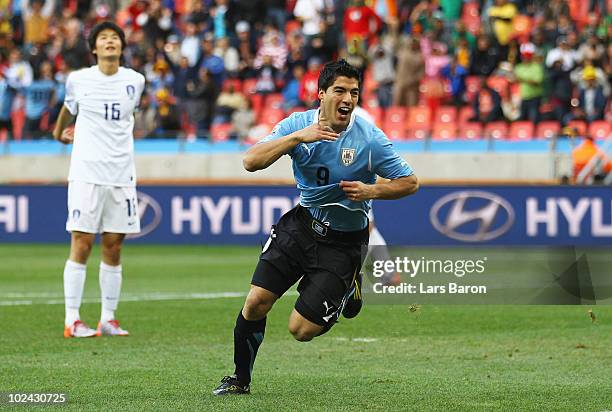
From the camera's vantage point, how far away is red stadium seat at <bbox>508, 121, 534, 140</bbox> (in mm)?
23953

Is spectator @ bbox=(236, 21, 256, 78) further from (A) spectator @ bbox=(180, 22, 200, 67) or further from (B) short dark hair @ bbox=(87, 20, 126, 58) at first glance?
(B) short dark hair @ bbox=(87, 20, 126, 58)

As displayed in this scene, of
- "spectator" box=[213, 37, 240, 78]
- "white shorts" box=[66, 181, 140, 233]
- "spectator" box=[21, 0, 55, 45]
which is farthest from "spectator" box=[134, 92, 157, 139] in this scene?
"white shorts" box=[66, 181, 140, 233]

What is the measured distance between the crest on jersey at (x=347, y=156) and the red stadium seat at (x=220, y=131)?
698 inches

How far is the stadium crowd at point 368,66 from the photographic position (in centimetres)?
2406

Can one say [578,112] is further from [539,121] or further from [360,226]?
[360,226]

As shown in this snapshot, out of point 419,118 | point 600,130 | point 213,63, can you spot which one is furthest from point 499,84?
point 213,63

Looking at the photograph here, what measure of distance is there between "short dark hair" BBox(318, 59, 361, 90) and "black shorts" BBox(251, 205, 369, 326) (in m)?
0.85

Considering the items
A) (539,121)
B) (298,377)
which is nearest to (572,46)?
(539,121)

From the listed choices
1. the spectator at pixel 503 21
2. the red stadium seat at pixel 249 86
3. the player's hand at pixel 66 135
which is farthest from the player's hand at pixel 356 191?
the red stadium seat at pixel 249 86

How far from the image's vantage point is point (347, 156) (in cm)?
753

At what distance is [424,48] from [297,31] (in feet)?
9.21

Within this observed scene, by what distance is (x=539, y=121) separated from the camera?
2411 centimetres

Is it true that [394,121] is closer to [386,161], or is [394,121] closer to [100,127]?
[100,127]

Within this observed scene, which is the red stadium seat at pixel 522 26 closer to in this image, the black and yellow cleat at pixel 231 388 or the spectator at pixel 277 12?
the spectator at pixel 277 12
